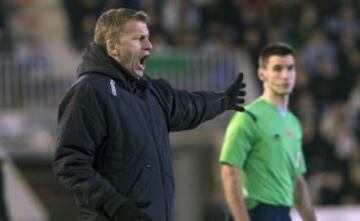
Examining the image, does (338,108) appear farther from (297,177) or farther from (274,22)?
(297,177)

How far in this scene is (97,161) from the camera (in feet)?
Answer: 19.9

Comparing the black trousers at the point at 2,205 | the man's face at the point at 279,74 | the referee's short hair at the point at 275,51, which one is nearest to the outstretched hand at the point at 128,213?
the man's face at the point at 279,74

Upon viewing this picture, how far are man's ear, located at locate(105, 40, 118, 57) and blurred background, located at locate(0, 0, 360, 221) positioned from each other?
10.1 m

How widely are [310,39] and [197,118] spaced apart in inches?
458

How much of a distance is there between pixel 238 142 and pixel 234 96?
778 mm

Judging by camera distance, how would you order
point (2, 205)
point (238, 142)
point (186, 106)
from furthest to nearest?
point (2, 205), point (238, 142), point (186, 106)

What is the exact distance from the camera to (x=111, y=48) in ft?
20.1

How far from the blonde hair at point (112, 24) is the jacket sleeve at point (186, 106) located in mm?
486

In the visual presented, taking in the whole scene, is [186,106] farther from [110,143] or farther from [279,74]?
[279,74]

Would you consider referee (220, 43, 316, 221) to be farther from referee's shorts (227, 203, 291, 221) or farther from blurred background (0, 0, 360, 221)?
blurred background (0, 0, 360, 221)

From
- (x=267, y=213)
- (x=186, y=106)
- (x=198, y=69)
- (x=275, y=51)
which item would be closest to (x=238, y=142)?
(x=267, y=213)

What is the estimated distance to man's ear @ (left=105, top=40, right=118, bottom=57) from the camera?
6121 millimetres

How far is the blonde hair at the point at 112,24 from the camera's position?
611cm

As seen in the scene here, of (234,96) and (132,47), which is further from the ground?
(132,47)
